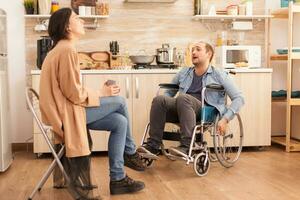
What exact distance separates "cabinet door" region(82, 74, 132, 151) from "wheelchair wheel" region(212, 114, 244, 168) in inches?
36.2

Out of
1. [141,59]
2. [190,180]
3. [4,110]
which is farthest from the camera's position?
[141,59]

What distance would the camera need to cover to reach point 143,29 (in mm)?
4840

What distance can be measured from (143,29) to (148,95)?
79cm

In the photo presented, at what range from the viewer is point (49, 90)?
2.66m

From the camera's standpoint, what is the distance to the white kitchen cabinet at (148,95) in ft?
14.2

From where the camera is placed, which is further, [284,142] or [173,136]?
[284,142]

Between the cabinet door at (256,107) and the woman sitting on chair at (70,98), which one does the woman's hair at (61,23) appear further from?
the cabinet door at (256,107)

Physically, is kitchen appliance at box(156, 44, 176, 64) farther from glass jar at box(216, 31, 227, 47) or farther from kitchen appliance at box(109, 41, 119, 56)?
glass jar at box(216, 31, 227, 47)

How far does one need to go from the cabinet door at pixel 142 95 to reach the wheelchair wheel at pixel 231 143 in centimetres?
72

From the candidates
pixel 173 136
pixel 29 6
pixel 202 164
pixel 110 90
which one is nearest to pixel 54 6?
pixel 29 6

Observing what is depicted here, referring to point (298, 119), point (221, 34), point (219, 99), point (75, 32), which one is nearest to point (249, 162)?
point (219, 99)

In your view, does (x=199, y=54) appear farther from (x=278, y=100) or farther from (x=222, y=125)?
(x=278, y=100)

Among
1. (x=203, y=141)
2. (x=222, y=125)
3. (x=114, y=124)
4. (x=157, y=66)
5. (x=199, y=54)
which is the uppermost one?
(x=199, y=54)

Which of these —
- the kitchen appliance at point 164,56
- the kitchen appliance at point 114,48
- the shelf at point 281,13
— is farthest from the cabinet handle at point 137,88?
the shelf at point 281,13
